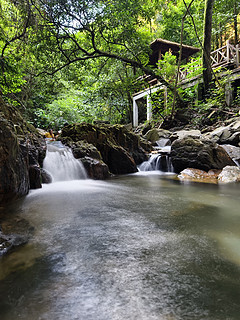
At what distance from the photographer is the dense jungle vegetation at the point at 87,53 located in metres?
6.19

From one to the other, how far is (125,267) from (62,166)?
5181mm

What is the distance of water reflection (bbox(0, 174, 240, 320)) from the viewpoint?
1137mm

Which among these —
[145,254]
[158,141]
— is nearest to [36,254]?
[145,254]

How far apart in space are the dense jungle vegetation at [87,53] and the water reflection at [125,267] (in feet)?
15.7

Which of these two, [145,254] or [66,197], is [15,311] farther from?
[66,197]

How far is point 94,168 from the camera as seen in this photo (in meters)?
6.70

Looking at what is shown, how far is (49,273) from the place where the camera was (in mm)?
1475

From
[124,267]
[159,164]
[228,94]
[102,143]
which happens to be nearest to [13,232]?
[124,267]

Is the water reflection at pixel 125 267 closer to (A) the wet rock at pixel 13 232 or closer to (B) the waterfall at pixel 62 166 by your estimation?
(A) the wet rock at pixel 13 232

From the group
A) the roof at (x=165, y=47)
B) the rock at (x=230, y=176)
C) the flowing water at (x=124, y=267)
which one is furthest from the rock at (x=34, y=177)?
the roof at (x=165, y=47)

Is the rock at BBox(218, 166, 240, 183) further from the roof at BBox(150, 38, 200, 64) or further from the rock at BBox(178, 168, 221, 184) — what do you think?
the roof at BBox(150, 38, 200, 64)

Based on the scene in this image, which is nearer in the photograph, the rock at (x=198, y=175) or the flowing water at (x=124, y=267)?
the flowing water at (x=124, y=267)

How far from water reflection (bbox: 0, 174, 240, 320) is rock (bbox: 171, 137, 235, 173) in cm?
423

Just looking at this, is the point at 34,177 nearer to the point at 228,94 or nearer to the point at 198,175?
the point at 198,175
